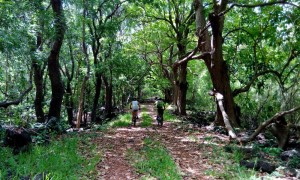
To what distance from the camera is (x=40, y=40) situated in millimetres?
15453

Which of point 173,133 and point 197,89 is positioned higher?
point 197,89

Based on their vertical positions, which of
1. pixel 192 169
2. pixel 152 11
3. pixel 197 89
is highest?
pixel 152 11

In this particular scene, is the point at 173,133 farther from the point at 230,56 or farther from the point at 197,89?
the point at 197,89

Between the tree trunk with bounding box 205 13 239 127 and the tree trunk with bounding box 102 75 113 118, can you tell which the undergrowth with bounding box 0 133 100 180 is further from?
the tree trunk with bounding box 102 75 113 118

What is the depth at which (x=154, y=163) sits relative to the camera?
6.85 meters

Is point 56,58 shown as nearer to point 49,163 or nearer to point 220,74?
point 49,163

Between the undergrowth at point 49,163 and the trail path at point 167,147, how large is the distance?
0.38 meters

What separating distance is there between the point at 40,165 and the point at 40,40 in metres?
11.1

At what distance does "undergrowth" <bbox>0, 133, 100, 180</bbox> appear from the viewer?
18.4 ft

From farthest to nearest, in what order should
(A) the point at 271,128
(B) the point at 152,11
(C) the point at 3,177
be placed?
(B) the point at 152,11 → (A) the point at 271,128 → (C) the point at 3,177

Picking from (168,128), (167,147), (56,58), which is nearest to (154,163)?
(167,147)

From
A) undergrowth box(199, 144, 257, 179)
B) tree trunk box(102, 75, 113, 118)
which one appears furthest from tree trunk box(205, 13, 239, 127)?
tree trunk box(102, 75, 113, 118)

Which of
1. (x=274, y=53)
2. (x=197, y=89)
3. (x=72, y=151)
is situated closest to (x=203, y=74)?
(x=197, y=89)

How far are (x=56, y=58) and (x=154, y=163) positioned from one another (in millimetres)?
7778
